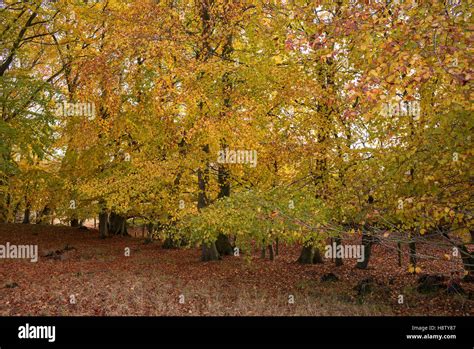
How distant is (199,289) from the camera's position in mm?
13016

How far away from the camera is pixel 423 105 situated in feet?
32.6

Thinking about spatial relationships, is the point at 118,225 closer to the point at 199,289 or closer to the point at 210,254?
the point at 210,254

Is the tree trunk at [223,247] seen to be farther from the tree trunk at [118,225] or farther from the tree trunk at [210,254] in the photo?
the tree trunk at [118,225]

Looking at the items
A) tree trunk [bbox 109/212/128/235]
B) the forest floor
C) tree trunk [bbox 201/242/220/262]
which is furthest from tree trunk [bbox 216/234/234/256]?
tree trunk [bbox 109/212/128/235]

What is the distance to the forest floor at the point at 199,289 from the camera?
10.8m

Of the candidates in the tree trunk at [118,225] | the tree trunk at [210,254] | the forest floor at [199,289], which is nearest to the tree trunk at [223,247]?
the forest floor at [199,289]

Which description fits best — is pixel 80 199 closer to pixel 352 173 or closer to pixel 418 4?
pixel 352 173

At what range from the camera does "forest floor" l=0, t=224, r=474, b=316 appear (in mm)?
10812

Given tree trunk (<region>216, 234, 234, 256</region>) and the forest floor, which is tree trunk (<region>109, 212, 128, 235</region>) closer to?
the forest floor

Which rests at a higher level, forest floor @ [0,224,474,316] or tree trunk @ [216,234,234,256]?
tree trunk @ [216,234,234,256]

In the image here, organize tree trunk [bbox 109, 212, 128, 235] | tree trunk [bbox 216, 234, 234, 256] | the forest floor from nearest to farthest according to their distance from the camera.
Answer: the forest floor
tree trunk [bbox 216, 234, 234, 256]
tree trunk [bbox 109, 212, 128, 235]

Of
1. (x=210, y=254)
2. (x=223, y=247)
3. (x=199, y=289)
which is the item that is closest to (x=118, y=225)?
(x=223, y=247)
